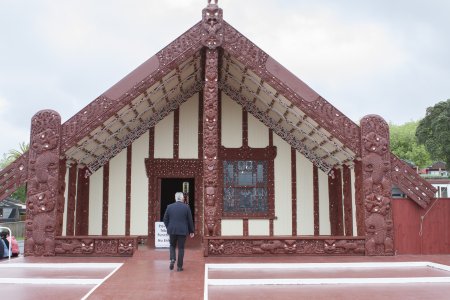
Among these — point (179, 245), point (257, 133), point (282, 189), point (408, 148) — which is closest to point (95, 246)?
point (179, 245)

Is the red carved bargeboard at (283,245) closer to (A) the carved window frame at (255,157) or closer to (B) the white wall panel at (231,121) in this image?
(A) the carved window frame at (255,157)

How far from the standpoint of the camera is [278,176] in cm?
1113

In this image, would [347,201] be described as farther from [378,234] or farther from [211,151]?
[211,151]

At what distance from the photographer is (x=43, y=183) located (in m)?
8.22

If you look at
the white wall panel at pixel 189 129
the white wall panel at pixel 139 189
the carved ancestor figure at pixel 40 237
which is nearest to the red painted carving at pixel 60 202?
the carved ancestor figure at pixel 40 237

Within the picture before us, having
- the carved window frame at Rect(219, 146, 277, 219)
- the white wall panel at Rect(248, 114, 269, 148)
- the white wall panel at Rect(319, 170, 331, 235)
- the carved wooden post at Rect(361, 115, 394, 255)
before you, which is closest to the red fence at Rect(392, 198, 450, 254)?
the carved wooden post at Rect(361, 115, 394, 255)

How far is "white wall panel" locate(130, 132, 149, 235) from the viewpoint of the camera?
1091cm

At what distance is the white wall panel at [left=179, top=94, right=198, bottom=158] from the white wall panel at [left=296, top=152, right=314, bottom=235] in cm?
261

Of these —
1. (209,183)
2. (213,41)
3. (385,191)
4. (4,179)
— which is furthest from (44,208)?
(385,191)

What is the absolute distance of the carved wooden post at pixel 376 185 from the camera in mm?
8125

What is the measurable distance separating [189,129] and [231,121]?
42.3 inches

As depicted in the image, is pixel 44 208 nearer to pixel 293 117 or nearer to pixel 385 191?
pixel 293 117

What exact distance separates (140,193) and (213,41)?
4.41 meters

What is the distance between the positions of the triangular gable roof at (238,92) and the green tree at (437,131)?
1309 centimetres
